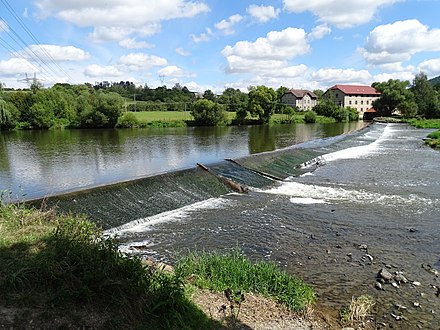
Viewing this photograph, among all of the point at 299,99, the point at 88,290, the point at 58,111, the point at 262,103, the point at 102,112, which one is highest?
the point at 299,99

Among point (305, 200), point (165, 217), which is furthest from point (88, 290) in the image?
point (305, 200)

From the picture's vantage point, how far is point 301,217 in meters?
12.1

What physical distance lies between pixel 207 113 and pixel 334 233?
5311cm

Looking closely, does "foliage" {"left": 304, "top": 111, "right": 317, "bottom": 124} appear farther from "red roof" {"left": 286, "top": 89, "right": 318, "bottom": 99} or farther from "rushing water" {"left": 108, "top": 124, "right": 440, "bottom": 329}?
"rushing water" {"left": 108, "top": 124, "right": 440, "bottom": 329}

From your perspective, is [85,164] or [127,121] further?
[127,121]

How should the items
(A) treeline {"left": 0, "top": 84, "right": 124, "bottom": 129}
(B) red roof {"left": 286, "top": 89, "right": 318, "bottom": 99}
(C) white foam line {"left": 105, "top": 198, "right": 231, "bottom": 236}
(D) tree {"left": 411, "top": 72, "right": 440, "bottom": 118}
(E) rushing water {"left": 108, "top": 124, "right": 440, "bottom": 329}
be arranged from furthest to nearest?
(B) red roof {"left": 286, "top": 89, "right": 318, "bottom": 99} < (D) tree {"left": 411, "top": 72, "right": 440, "bottom": 118} < (A) treeline {"left": 0, "top": 84, "right": 124, "bottom": 129} < (C) white foam line {"left": 105, "top": 198, "right": 231, "bottom": 236} < (E) rushing water {"left": 108, "top": 124, "right": 440, "bottom": 329}

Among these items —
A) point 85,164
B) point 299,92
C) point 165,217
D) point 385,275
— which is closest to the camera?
point 385,275

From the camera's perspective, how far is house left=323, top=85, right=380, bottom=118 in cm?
10362

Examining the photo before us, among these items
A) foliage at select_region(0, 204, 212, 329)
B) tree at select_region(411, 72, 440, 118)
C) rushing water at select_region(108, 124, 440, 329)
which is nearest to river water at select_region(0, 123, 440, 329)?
rushing water at select_region(108, 124, 440, 329)

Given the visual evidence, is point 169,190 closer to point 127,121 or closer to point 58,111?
point 127,121

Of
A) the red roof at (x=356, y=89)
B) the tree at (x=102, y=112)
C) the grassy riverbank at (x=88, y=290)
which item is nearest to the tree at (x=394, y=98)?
the red roof at (x=356, y=89)

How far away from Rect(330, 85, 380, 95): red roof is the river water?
89.2m

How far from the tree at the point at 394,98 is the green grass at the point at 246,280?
268 feet

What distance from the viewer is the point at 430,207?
13.1 metres
